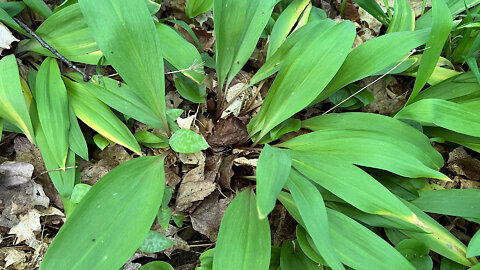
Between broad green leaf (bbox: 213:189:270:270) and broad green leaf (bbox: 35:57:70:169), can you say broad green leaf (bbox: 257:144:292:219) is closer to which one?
broad green leaf (bbox: 213:189:270:270)

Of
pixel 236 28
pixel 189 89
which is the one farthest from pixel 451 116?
pixel 189 89

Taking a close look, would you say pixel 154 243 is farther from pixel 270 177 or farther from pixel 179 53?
pixel 179 53

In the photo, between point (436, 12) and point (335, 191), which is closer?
point (335, 191)

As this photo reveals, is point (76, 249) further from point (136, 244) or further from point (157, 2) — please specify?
point (157, 2)

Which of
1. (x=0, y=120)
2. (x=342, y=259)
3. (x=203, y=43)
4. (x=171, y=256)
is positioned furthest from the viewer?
(x=203, y=43)

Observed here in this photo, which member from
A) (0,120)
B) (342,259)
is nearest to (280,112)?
(342,259)

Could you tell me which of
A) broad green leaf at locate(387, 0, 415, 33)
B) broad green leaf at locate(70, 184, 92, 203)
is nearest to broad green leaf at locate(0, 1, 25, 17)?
broad green leaf at locate(70, 184, 92, 203)
